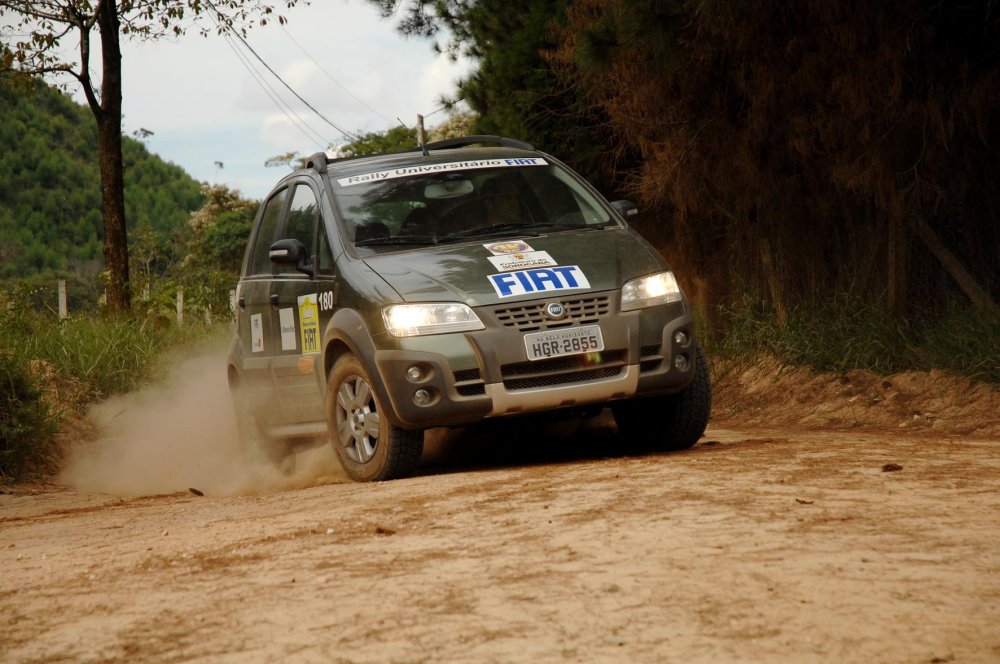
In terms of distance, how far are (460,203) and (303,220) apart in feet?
3.58

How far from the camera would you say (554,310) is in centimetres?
703

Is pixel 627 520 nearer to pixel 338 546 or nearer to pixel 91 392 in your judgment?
pixel 338 546

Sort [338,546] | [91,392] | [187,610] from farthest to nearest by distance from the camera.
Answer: [91,392], [338,546], [187,610]

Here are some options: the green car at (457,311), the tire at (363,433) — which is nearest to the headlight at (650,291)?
the green car at (457,311)

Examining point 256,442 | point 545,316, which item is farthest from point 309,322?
point 545,316

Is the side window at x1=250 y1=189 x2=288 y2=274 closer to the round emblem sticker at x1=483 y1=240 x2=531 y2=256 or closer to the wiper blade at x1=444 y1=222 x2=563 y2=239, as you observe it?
the wiper blade at x1=444 y1=222 x2=563 y2=239

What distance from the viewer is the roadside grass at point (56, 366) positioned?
1080cm

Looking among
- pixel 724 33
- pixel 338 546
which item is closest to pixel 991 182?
pixel 724 33

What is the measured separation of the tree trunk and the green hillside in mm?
59630

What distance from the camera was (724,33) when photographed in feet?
32.8

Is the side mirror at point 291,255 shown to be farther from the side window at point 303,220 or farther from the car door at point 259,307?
the car door at point 259,307

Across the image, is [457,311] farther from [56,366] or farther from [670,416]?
[56,366]

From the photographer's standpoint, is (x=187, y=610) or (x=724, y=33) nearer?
(x=187, y=610)

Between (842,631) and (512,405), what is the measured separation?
3.42 m
